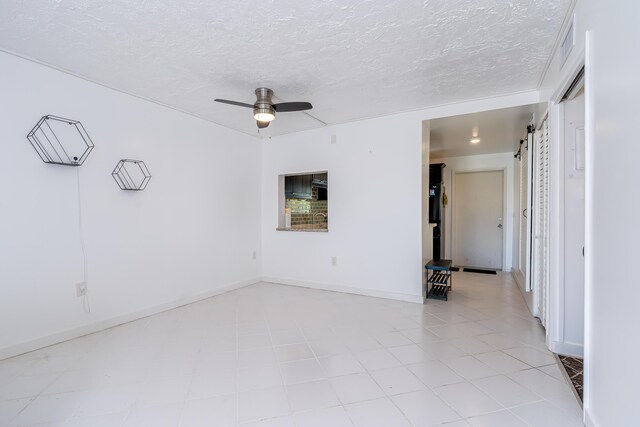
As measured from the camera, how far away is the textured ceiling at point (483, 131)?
354 centimetres

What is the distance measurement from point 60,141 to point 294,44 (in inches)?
86.9

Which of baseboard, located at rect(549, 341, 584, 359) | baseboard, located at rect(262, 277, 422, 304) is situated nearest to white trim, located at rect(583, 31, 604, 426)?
baseboard, located at rect(549, 341, 584, 359)

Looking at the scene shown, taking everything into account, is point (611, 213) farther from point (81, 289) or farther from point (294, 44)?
point (81, 289)

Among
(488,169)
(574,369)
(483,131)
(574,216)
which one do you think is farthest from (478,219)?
(574,369)

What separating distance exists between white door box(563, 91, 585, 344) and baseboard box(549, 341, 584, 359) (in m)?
0.04

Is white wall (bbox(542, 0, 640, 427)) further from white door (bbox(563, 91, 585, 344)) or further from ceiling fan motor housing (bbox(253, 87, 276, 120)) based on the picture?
ceiling fan motor housing (bbox(253, 87, 276, 120))

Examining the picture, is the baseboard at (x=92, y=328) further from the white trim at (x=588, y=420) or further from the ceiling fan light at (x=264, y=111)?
the white trim at (x=588, y=420)

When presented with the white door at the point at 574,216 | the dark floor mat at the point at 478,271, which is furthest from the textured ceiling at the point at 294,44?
the dark floor mat at the point at 478,271

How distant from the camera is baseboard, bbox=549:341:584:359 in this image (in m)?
2.28

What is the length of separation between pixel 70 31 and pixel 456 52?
9.32 ft

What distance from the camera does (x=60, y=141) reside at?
2.63 meters

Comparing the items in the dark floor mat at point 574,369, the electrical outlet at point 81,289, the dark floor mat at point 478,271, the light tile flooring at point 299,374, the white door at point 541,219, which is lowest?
the dark floor mat at point 478,271

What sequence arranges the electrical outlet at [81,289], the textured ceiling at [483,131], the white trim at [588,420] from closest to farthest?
the white trim at [588,420], the electrical outlet at [81,289], the textured ceiling at [483,131]

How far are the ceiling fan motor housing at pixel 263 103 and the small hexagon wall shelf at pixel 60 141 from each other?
160cm
